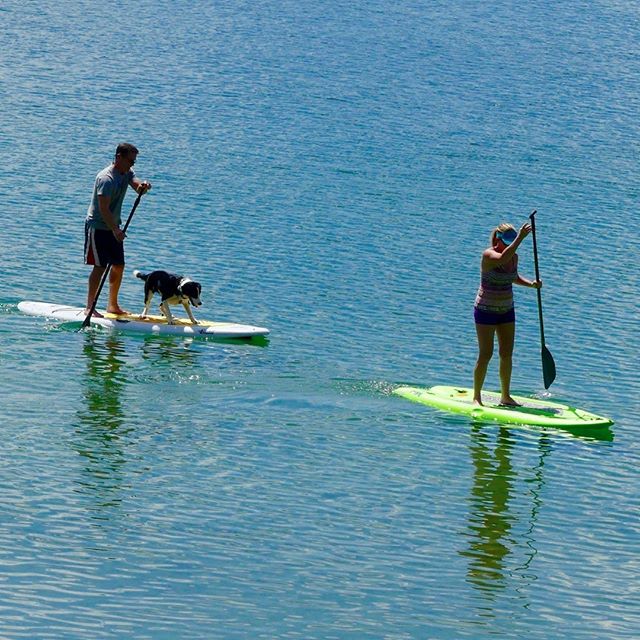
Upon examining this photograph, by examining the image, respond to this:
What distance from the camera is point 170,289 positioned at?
50.8 feet

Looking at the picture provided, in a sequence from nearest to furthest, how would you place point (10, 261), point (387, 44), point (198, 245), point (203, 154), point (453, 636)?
1. point (453, 636)
2. point (10, 261)
3. point (198, 245)
4. point (203, 154)
5. point (387, 44)

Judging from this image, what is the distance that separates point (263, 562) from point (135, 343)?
6.31 metres

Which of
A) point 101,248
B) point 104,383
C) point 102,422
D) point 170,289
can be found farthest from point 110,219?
point 102,422

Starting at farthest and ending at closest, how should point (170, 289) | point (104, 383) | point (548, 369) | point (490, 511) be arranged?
point (170, 289), point (548, 369), point (104, 383), point (490, 511)

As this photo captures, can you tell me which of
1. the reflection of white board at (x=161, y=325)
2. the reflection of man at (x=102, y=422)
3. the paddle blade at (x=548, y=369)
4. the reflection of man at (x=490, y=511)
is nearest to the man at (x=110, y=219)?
the reflection of white board at (x=161, y=325)

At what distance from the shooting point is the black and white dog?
50.8 ft

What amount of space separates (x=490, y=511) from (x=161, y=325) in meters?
5.68

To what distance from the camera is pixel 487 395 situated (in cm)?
1373

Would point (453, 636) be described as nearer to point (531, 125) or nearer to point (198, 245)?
point (198, 245)

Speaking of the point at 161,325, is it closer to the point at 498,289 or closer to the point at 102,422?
the point at 102,422

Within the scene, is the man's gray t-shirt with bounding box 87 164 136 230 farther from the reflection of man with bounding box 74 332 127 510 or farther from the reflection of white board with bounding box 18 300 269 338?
the reflection of man with bounding box 74 332 127 510

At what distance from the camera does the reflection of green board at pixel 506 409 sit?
12.9m

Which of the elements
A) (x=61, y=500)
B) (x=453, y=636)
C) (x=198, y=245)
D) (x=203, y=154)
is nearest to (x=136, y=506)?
(x=61, y=500)

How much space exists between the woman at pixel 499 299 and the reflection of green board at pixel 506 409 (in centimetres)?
22
